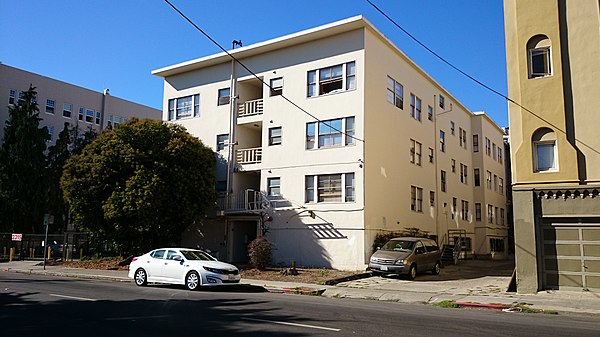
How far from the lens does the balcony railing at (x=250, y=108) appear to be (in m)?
29.8

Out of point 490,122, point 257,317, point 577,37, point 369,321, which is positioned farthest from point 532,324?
A: point 490,122

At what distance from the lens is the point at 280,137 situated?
28281 mm

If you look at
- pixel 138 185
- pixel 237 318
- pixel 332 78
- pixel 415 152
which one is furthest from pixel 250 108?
Result: pixel 237 318

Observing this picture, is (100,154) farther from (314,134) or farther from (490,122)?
(490,122)

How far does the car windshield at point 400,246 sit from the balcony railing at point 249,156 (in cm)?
983

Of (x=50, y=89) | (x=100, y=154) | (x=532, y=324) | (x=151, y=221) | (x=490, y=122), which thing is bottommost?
(x=532, y=324)

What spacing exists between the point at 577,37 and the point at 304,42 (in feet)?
46.8

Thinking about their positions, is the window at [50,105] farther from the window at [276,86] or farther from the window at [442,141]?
the window at [442,141]

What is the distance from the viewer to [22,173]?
1555 inches

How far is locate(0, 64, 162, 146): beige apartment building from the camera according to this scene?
156 feet

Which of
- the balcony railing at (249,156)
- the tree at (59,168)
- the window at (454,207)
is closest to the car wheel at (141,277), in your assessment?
the balcony railing at (249,156)

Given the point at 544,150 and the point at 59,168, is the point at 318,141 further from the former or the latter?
the point at 59,168

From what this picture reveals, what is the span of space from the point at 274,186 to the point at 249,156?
2855 mm

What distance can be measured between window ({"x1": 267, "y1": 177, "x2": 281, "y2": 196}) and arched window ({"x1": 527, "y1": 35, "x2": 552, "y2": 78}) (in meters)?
14.1
